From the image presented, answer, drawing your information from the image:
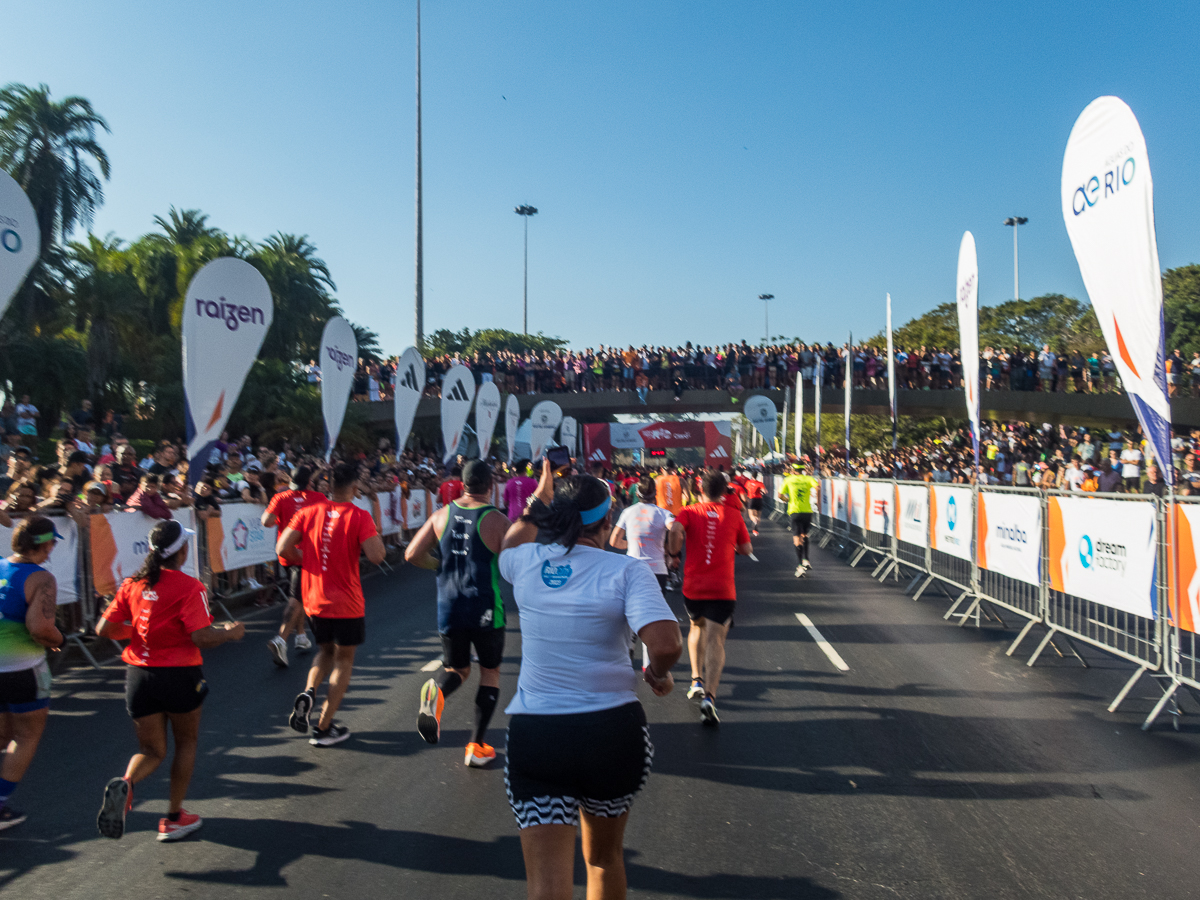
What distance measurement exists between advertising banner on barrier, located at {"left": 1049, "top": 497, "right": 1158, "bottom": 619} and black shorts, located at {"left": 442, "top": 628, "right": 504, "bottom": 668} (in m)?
4.94

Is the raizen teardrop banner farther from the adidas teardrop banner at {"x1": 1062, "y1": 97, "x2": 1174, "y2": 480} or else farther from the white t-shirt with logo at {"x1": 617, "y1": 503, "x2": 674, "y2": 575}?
the white t-shirt with logo at {"x1": 617, "y1": 503, "x2": 674, "y2": 575}

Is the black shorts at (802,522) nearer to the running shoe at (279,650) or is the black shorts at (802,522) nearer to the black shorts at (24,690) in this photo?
the running shoe at (279,650)

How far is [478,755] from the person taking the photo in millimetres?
5590

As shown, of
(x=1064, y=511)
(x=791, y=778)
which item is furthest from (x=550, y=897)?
(x=1064, y=511)

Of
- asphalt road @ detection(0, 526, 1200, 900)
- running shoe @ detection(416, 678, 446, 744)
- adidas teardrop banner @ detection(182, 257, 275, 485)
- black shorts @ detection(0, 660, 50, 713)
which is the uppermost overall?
adidas teardrop banner @ detection(182, 257, 275, 485)

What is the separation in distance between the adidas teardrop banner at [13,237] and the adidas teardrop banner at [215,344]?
7.01 ft

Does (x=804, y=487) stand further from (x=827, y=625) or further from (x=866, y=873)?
(x=866, y=873)

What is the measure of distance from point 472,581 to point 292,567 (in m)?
3.87

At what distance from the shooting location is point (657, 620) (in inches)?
114

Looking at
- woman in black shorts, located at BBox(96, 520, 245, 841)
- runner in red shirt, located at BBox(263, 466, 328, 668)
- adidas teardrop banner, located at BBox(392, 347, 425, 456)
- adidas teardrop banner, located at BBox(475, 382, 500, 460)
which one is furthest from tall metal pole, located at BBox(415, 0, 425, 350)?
woman in black shorts, located at BBox(96, 520, 245, 841)

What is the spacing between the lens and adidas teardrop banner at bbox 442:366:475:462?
70.5 ft

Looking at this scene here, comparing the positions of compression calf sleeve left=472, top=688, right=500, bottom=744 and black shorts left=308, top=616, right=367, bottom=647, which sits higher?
black shorts left=308, top=616, right=367, bottom=647

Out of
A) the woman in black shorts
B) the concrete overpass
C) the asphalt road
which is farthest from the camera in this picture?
the concrete overpass

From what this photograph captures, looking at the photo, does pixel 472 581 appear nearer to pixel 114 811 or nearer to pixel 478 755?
pixel 478 755
